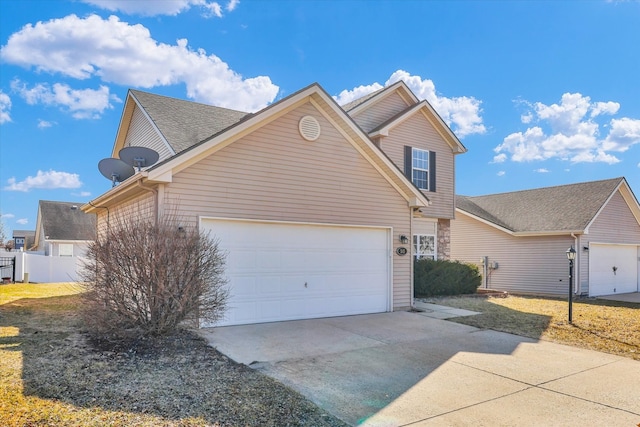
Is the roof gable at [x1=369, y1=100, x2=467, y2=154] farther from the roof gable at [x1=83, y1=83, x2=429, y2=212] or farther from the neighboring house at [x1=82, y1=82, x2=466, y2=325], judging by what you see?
the neighboring house at [x1=82, y1=82, x2=466, y2=325]

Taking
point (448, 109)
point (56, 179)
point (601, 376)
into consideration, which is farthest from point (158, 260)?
point (56, 179)

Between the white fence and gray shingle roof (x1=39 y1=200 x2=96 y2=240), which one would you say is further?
gray shingle roof (x1=39 y1=200 x2=96 y2=240)

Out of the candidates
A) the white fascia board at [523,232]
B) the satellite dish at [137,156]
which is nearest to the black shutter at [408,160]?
the white fascia board at [523,232]

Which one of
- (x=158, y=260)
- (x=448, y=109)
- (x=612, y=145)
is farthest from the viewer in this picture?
(x=612, y=145)

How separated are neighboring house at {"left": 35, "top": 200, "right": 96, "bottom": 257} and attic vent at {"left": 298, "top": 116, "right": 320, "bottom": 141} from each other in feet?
73.5

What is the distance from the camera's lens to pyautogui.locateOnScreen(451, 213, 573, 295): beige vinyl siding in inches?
698

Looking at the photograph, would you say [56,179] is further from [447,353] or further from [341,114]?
[447,353]

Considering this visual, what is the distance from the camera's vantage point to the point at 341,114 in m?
10.2

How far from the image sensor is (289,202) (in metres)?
9.65

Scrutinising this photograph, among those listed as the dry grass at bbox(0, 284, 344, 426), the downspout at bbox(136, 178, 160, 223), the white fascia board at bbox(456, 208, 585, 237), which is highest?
the downspout at bbox(136, 178, 160, 223)

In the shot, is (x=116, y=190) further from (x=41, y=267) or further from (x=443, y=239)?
(x=41, y=267)

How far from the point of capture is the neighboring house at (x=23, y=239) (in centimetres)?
4306

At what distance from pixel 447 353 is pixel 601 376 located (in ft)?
7.04

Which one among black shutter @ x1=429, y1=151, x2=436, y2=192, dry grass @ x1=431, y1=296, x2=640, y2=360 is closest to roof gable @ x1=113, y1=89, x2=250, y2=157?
black shutter @ x1=429, y1=151, x2=436, y2=192
